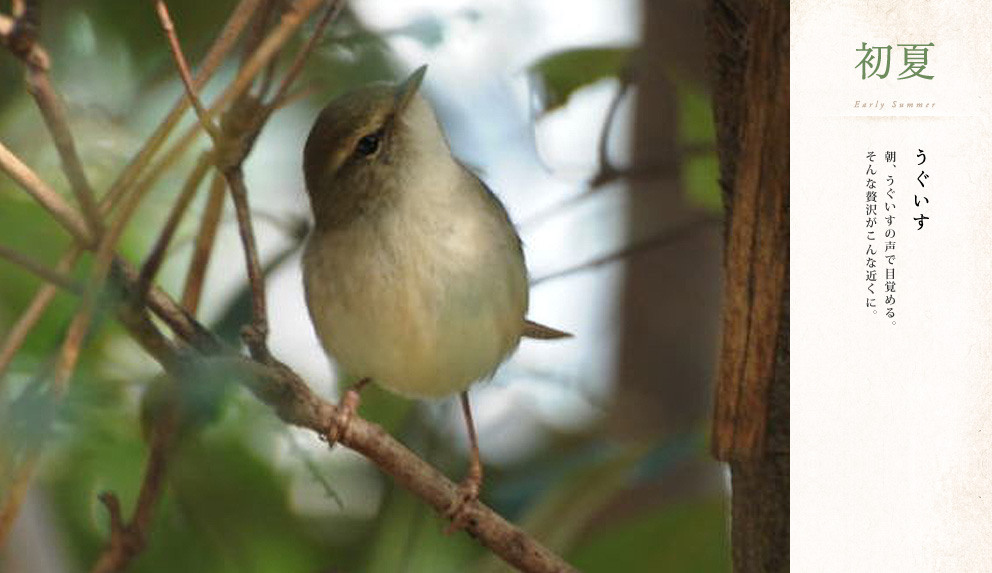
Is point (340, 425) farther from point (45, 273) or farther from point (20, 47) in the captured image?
point (20, 47)

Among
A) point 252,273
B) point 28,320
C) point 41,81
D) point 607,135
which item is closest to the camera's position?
point 41,81

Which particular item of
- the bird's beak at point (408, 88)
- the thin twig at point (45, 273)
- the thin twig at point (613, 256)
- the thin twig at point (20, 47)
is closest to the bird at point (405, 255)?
the bird's beak at point (408, 88)

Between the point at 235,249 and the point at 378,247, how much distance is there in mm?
226

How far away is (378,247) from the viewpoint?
1.63 metres

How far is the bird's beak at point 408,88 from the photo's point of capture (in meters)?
1.64

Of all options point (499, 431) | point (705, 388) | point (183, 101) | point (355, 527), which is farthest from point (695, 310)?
point (183, 101)

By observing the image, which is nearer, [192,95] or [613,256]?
[192,95]

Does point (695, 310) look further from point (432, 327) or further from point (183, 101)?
point (183, 101)

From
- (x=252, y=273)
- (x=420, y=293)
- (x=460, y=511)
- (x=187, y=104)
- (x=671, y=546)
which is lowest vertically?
(x=671, y=546)

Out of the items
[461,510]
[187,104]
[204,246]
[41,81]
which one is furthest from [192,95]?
[461,510]

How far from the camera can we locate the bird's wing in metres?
1.81

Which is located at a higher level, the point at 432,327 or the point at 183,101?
the point at 183,101

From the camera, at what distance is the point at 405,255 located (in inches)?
63.8
